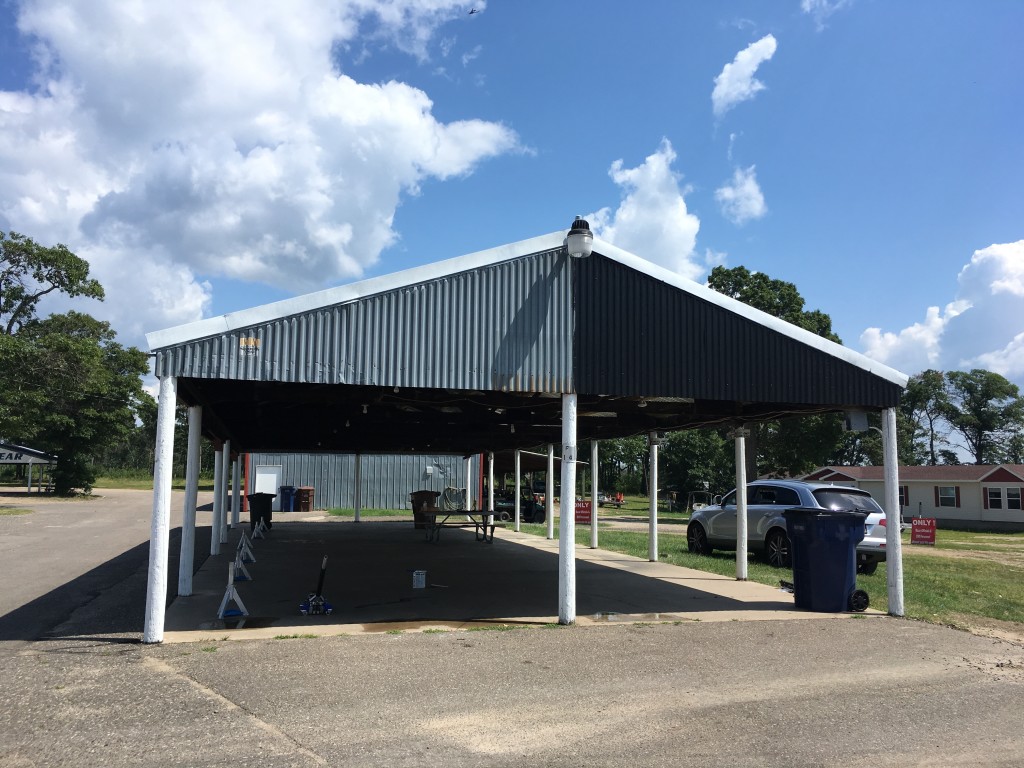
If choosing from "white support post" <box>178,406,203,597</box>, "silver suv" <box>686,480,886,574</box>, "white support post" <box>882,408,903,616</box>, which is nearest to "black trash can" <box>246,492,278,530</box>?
"white support post" <box>178,406,203,597</box>

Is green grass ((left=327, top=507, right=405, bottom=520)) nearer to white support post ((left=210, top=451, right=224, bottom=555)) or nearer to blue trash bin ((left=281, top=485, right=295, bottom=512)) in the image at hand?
blue trash bin ((left=281, top=485, right=295, bottom=512))

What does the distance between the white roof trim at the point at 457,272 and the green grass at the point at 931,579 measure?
313 cm

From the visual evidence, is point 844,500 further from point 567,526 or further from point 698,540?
point 567,526

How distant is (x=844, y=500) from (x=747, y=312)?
6.45m

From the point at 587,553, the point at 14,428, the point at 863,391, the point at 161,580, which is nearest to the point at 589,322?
the point at 863,391

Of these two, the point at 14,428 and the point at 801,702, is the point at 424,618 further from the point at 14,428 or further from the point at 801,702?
the point at 14,428

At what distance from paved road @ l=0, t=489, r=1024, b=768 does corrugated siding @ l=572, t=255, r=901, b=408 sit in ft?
9.39

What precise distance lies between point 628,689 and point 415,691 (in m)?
1.70

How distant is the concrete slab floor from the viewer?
28.7ft

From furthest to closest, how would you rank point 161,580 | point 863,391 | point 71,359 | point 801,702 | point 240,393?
point 71,359 → point 240,393 → point 863,391 → point 161,580 → point 801,702

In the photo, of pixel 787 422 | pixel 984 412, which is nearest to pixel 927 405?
pixel 984 412

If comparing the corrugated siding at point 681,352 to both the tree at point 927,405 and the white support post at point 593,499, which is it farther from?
the tree at point 927,405

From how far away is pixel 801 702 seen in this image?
19.1 feet

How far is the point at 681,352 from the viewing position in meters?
9.40
